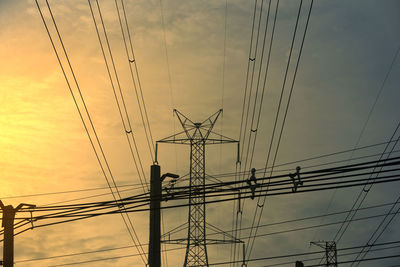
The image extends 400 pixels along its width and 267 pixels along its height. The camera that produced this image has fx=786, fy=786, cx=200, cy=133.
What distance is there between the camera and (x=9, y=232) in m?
32.1

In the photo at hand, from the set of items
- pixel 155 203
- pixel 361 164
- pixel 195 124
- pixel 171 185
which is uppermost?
pixel 195 124

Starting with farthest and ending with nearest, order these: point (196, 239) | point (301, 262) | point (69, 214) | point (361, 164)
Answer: point (301, 262)
point (196, 239)
point (69, 214)
point (361, 164)

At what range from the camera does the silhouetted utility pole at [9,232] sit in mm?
31844

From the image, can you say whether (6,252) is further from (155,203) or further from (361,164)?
(361,164)

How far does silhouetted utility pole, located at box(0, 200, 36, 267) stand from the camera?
31844 mm

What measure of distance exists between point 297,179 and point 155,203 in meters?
6.42

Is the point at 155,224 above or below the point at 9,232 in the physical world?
below

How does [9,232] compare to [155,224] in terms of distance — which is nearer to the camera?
[155,224]

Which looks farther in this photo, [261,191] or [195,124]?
[195,124]

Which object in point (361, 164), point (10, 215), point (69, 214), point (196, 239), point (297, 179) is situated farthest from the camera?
point (196, 239)

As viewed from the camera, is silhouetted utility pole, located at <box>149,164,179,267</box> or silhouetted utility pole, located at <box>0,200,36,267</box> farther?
silhouetted utility pole, located at <box>0,200,36,267</box>

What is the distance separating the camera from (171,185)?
3409 centimetres

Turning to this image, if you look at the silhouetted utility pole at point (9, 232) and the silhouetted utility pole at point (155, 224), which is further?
the silhouetted utility pole at point (9, 232)

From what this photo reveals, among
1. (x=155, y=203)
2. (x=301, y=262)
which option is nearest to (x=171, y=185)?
(x=155, y=203)
